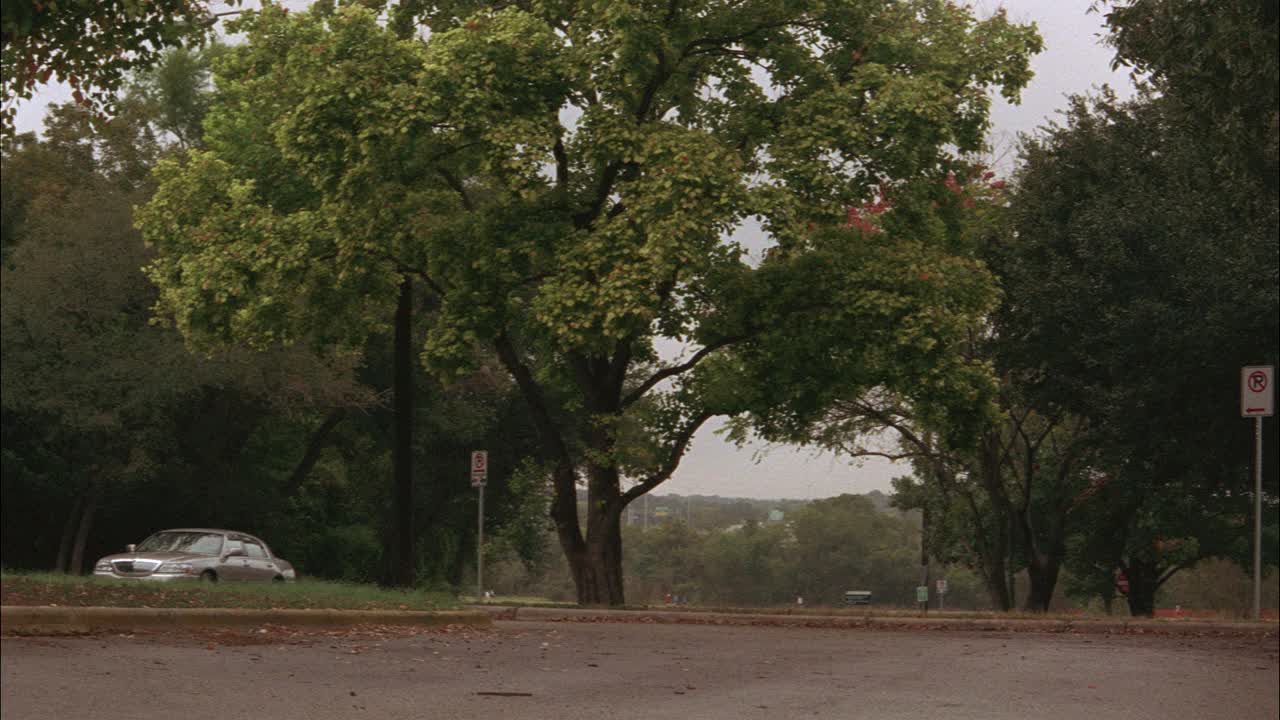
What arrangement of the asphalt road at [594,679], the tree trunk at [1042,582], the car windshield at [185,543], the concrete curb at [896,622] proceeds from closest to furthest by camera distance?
the asphalt road at [594,679]
the concrete curb at [896,622]
the car windshield at [185,543]
the tree trunk at [1042,582]

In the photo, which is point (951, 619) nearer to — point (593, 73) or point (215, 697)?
point (593, 73)

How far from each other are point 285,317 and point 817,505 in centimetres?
10774

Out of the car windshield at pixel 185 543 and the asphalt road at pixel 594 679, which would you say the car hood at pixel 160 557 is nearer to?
the car windshield at pixel 185 543

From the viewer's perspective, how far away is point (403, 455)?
23.6 m

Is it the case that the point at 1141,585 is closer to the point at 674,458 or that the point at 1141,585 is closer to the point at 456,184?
the point at 674,458

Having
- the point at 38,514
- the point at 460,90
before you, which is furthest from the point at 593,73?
the point at 38,514

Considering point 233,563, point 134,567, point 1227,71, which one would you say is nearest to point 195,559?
point 233,563

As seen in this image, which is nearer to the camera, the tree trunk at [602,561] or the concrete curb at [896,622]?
the concrete curb at [896,622]

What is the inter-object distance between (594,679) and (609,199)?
47.2 ft

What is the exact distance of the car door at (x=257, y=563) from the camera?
27.5 meters

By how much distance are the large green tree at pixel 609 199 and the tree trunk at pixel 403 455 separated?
0.63 meters

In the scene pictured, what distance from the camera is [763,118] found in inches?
961

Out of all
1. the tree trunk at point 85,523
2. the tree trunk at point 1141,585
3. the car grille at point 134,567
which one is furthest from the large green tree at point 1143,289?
the tree trunk at point 85,523

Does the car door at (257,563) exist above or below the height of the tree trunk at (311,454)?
below
